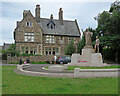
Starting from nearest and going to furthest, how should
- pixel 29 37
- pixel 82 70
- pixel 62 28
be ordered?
pixel 82 70
pixel 29 37
pixel 62 28

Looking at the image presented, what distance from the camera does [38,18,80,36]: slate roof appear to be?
50.3m

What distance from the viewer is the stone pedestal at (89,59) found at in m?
17.6

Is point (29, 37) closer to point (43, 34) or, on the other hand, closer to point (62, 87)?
point (43, 34)

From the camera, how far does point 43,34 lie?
48312 millimetres

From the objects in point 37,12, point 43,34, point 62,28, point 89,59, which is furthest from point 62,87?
point 62,28

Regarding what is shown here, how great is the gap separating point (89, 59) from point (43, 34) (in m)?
31.1

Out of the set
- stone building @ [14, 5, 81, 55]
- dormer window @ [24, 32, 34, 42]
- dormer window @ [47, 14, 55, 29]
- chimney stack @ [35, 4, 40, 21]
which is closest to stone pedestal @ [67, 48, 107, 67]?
stone building @ [14, 5, 81, 55]

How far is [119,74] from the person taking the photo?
1245 centimetres

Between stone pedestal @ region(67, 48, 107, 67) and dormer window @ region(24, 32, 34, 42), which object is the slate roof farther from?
stone pedestal @ region(67, 48, 107, 67)

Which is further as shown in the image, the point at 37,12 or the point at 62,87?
the point at 37,12

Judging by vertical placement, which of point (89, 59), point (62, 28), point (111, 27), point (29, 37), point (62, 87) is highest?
point (62, 28)

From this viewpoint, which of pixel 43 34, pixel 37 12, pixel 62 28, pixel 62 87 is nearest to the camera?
pixel 62 87

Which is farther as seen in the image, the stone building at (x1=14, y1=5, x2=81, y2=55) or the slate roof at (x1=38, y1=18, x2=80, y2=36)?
the slate roof at (x1=38, y1=18, x2=80, y2=36)

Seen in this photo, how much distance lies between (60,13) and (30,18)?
11894mm
